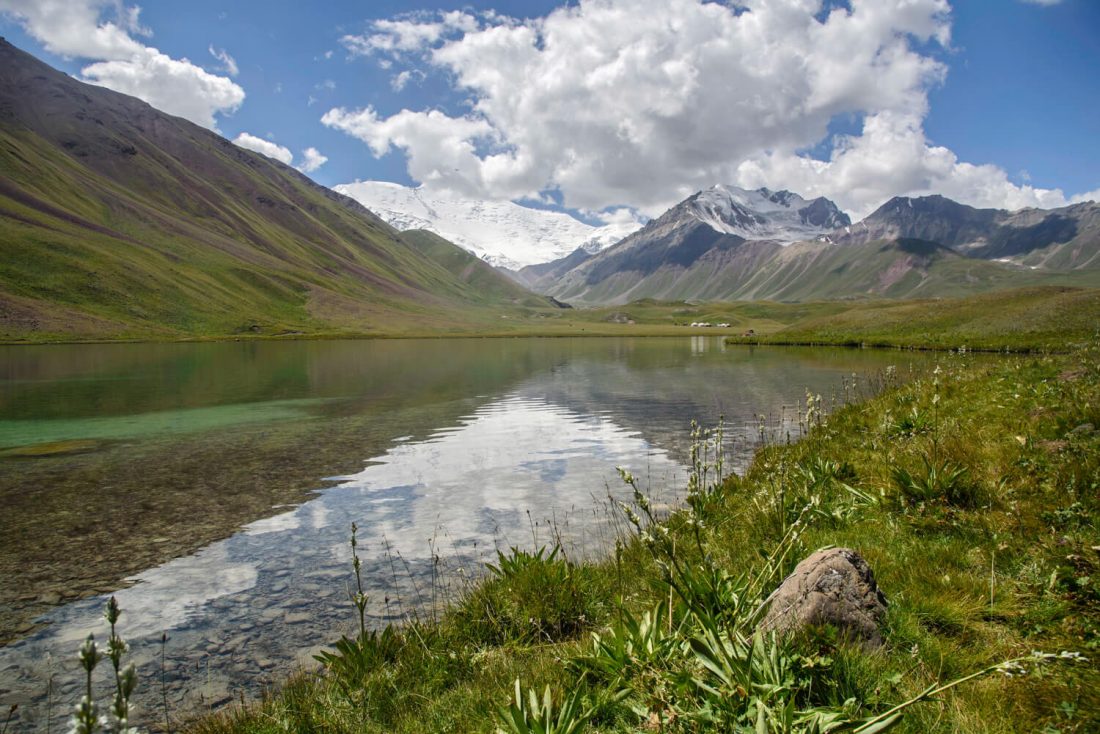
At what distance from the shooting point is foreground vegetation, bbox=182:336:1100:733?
4.17 metres

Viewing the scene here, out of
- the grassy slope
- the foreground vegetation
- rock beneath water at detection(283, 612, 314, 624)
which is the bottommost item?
rock beneath water at detection(283, 612, 314, 624)

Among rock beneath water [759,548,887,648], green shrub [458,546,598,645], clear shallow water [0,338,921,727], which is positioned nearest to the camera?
rock beneath water [759,548,887,648]

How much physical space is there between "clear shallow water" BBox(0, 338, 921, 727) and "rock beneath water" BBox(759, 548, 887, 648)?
4.72m

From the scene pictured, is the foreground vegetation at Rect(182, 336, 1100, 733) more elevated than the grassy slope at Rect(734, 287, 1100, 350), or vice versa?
the grassy slope at Rect(734, 287, 1100, 350)

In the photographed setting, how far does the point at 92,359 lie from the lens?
69.8 m

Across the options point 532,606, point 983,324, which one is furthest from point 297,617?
point 983,324

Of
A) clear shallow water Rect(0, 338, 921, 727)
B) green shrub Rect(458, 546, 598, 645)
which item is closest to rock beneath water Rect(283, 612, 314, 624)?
clear shallow water Rect(0, 338, 921, 727)

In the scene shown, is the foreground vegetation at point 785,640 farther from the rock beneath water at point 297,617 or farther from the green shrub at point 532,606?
the rock beneath water at point 297,617

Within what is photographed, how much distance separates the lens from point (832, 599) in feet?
17.0

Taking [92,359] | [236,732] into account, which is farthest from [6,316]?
[236,732]

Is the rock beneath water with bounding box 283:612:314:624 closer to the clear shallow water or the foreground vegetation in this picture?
the clear shallow water

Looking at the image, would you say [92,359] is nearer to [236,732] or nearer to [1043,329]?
[236,732]

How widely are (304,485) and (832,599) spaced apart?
15346 mm

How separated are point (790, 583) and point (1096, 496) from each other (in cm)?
488
